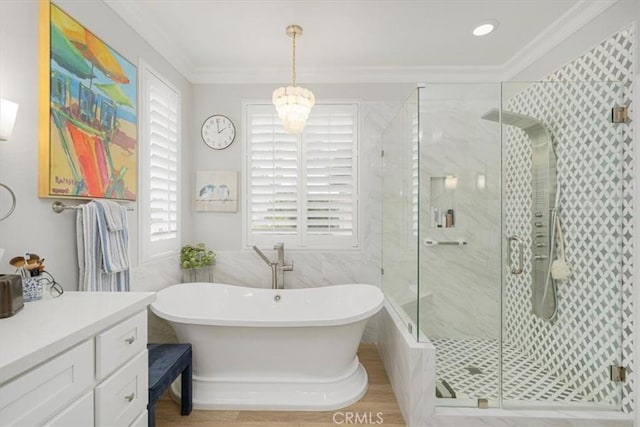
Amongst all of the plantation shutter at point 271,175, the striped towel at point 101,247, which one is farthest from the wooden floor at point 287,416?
the plantation shutter at point 271,175

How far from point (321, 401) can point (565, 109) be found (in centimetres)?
250

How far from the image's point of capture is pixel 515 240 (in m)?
2.29

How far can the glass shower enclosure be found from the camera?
2.00m

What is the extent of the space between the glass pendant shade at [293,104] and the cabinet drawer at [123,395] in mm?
1630

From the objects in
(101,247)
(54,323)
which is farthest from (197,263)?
(54,323)

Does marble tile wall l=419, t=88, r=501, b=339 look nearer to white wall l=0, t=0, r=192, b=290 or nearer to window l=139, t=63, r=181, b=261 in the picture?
window l=139, t=63, r=181, b=261

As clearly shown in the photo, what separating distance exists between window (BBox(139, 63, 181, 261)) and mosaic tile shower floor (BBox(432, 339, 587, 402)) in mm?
2173

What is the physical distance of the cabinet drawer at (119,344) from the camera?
1.14 m

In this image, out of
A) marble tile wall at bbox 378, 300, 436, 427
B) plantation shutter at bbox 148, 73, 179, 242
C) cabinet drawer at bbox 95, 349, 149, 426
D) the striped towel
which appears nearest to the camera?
cabinet drawer at bbox 95, 349, 149, 426

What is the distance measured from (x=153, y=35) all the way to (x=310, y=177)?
5.47ft

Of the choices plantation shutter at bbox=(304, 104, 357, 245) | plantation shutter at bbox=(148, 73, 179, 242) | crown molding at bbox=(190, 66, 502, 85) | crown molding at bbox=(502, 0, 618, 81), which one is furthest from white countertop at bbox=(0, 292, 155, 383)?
crown molding at bbox=(502, 0, 618, 81)

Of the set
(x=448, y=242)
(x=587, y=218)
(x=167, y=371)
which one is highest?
(x=587, y=218)

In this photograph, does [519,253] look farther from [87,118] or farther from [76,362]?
[87,118]

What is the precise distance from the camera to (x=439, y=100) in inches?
91.1
